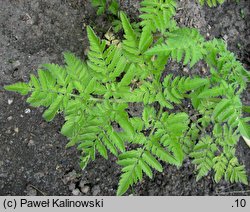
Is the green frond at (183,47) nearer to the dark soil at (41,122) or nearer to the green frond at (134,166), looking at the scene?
the green frond at (134,166)

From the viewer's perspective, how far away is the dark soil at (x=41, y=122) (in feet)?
9.37

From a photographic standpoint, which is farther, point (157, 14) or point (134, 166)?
point (157, 14)

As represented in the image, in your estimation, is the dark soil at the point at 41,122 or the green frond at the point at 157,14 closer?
the green frond at the point at 157,14

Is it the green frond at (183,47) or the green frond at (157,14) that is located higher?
the green frond at (157,14)

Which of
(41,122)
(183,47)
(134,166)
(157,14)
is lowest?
(41,122)

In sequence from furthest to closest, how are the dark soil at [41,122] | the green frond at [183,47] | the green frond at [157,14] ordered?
the dark soil at [41,122]
the green frond at [157,14]
the green frond at [183,47]

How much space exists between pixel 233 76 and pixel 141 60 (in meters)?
0.55

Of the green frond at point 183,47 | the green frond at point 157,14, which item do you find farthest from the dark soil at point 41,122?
the green frond at point 183,47

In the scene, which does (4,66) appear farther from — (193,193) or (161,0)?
(193,193)

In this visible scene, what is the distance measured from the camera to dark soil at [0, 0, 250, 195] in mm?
2855

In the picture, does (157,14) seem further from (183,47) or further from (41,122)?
(41,122)

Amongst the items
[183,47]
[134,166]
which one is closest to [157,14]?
[183,47]

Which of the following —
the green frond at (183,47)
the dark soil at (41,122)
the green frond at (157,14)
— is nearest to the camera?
the green frond at (183,47)

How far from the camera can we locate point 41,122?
2.92 metres
